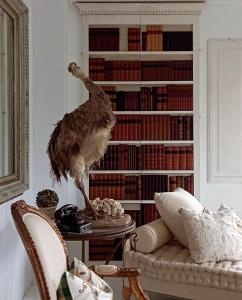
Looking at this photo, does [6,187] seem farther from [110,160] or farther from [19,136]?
[110,160]

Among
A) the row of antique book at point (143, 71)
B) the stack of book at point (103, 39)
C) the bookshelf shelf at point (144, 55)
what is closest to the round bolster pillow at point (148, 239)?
the row of antique book at point (143, 71)

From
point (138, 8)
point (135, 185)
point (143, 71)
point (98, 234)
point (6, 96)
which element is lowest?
point (98, 234)

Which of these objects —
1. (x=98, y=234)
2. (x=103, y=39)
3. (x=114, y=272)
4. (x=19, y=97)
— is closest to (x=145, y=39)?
(x=103, y=39)

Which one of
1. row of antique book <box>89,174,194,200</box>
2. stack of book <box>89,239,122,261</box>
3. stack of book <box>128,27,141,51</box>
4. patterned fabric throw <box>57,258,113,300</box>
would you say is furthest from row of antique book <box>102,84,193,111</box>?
patterned fabric throw <box>57,258,113,300</box>

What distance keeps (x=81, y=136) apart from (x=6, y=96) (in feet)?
1.70

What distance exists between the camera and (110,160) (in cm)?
411

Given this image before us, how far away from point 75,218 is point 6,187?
0.49 meters

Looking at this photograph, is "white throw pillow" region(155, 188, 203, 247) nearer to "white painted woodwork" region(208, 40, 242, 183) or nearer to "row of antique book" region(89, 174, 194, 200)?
"row of antique book" region(89, 174, 194, 200)

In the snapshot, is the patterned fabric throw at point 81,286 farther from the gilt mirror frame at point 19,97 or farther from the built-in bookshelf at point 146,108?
the built-in bookshelf at point 146,108

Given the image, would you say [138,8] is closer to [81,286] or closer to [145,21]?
[145,21]

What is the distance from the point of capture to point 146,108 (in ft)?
13.5

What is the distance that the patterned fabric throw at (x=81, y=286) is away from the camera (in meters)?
1.98

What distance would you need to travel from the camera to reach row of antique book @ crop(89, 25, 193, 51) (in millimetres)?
4102

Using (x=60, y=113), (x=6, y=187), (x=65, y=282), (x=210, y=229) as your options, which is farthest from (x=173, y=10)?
(x=65, y=282)
